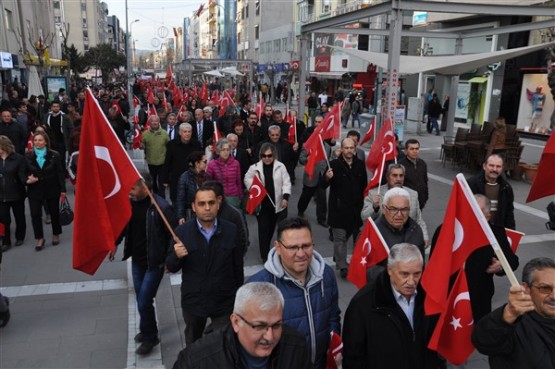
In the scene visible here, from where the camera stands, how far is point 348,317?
2863 millimetres

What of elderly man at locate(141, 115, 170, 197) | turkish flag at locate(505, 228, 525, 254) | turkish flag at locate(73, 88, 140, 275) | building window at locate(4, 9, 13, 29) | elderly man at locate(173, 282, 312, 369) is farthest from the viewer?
building window at locate(4, 9, 13, 29)

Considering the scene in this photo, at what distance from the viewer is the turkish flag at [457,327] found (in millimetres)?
3094

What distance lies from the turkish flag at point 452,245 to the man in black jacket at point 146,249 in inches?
93.6

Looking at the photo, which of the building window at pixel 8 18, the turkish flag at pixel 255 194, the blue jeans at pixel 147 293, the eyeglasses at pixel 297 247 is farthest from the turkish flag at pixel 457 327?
the building window at pixel 8 18

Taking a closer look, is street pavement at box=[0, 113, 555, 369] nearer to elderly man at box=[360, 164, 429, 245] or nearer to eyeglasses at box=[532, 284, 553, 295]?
elderly man at box=[360, 164, 429, 245]

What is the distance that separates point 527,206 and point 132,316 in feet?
28.1

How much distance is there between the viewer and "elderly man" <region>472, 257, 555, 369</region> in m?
2.36

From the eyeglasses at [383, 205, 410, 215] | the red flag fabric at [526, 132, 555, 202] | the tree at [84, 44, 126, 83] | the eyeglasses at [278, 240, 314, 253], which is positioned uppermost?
the tree at [84, 44, 126, 83]

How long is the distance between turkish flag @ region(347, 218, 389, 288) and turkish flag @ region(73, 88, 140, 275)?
6.33 ft

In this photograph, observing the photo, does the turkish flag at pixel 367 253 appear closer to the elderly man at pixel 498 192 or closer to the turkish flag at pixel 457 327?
the turkish flag at pixel 457 327

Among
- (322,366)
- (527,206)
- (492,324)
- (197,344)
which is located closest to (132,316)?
(322,366)

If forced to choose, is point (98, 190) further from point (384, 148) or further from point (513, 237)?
point (384, 148)

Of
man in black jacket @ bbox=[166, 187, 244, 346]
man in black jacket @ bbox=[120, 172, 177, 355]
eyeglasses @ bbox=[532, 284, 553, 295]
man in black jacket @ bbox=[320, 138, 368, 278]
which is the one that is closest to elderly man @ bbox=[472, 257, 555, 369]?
eyeglasses @ bbox=[532, 284, 553, 295]

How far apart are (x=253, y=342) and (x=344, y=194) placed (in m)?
4.13
